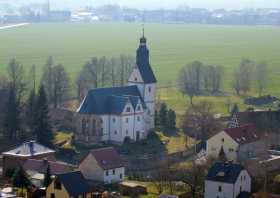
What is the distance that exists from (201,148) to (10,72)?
22.7 metres

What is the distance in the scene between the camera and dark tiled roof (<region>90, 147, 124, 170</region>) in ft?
150

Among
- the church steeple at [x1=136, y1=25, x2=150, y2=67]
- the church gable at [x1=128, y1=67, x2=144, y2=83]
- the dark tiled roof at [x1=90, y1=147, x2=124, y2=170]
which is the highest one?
the church steeple at [x1=136, y1=25, x2=150, y2=67]

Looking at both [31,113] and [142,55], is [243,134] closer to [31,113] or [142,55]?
[142,55]

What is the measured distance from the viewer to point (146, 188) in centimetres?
4356

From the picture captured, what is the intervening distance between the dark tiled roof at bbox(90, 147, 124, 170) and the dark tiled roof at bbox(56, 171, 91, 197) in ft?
19.7

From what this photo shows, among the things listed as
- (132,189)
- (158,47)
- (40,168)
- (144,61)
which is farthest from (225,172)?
(158,47)

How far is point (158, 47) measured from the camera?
5197 inches

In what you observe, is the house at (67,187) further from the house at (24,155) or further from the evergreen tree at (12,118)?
the evergreen tree at (12,118)

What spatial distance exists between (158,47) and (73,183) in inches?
3696

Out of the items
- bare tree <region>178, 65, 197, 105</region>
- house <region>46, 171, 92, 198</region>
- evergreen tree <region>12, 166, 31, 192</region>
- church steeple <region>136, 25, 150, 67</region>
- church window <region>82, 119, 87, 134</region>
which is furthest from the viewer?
bare tree <region>178, 65, 197, 105</region>

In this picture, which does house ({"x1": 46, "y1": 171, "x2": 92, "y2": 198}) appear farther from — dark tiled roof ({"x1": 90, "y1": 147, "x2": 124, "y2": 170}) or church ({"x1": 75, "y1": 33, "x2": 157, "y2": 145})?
church ({"x1": 75, "y1": 33, "x2": 157, "y2": 145})

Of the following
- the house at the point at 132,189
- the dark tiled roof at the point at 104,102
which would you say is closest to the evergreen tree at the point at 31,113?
the dark tiled roof at the point at 104,102

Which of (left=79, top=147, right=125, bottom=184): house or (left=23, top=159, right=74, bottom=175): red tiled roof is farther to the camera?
(left=79, top=147, right=125, bottom=184): house

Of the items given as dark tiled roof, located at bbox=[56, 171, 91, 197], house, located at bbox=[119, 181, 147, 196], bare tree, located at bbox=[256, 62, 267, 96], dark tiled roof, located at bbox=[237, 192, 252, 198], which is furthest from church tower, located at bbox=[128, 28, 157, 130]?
bare tree, located at bbox=[256, 62, 267, 96]
